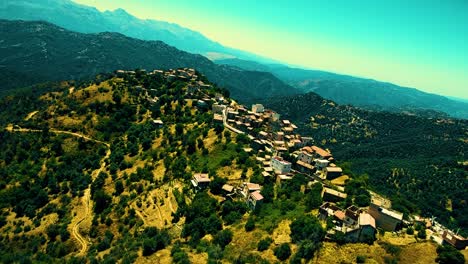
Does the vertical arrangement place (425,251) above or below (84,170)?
above

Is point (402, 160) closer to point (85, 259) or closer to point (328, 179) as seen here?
point (328, 179)

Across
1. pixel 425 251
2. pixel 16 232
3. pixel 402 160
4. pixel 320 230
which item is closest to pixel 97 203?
pixel 16 232

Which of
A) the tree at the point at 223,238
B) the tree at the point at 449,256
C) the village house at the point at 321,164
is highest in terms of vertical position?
the tree at the point at 449,256

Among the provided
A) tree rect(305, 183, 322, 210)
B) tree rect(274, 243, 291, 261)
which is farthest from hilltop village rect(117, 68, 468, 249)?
tree rect(274, 243, 291, 261)

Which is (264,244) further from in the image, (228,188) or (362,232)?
(228,188)

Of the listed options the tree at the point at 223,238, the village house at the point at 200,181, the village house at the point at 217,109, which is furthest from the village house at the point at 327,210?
the village house at the point at 217,109

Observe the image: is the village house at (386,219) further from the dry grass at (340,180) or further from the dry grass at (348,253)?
the dry grass at (340,180)

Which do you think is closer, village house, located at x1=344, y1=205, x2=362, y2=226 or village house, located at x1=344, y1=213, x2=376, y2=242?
village house, located at x1=344, y1=213, x2=376, y2=242

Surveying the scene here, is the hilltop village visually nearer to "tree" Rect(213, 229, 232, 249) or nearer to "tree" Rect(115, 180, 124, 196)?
"tree" Rect(213, 229, 232, 249)
